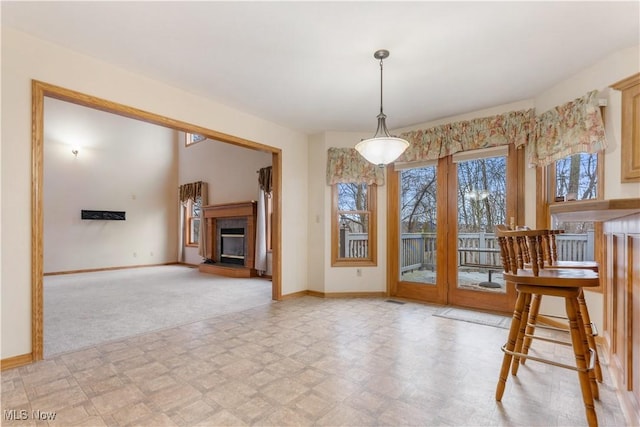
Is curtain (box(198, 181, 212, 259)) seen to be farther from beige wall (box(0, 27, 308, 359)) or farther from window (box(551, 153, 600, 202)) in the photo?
window (box(551, 153, 600, 202))

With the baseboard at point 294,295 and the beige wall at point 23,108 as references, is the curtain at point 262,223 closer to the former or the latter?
the baseboard at point 294,295

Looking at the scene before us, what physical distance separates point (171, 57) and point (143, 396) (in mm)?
2669

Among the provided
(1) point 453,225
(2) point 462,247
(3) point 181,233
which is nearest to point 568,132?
(1) point 453,225

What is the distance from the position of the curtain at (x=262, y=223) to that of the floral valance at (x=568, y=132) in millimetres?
4564

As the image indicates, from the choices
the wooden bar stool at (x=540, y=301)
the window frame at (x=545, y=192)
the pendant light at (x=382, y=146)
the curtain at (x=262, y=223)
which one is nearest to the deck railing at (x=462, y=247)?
the window frame at (x=545, y=192)

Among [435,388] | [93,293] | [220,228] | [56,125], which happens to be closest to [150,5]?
[435,388]

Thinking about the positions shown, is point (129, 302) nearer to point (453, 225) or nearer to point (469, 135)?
point (453, 225)

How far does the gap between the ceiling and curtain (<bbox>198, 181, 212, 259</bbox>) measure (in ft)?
16.3

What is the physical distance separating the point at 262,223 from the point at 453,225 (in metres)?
3.75

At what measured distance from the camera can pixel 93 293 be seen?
505 cm

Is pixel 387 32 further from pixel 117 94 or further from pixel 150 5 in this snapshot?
pixel 117 94

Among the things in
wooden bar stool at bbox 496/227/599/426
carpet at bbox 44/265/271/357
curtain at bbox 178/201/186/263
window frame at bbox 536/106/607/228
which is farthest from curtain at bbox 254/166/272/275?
wooden bar stool at bbox 496/227/599/426

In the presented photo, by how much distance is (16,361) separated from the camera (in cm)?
238

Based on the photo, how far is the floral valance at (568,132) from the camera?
111 inches
